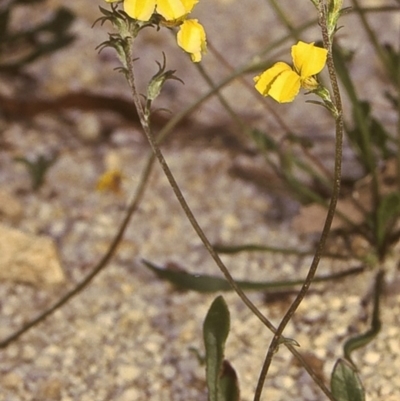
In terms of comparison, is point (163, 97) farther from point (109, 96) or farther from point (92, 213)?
point (92, 213)

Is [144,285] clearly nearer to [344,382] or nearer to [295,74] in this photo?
[344,382]

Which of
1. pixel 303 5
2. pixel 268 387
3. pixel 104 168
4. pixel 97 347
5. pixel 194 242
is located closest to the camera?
pixel 268 387

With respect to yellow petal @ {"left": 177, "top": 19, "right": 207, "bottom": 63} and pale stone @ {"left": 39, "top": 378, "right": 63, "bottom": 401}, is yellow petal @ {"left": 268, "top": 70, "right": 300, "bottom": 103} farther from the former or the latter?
pale stone @ {"left": 39, "top": 378, "right": 63, "bottom": 401}

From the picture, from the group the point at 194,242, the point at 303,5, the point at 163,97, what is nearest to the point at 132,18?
the point at 194,242

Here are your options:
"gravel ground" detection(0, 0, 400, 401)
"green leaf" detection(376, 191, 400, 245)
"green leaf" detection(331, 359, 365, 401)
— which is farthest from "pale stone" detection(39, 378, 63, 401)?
"green leaf" detection(376, 191, 400, 245)

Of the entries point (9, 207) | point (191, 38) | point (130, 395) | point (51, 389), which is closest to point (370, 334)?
point (130, 395)
